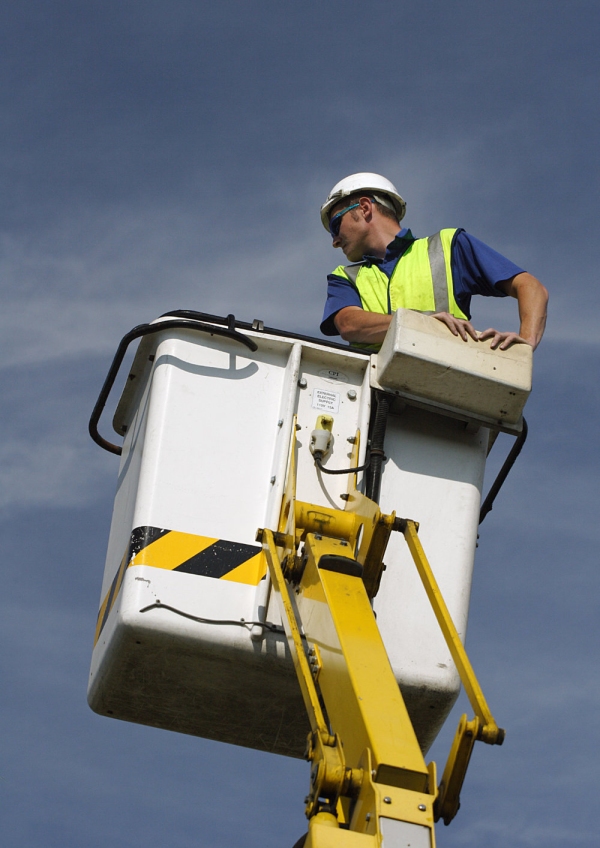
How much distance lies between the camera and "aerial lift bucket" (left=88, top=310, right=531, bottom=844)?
16.5ft

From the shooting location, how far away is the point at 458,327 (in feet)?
18.1

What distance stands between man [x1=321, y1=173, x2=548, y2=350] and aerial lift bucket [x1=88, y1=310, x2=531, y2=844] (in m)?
0.39

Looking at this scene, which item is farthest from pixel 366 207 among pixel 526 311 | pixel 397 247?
pixel 526 311

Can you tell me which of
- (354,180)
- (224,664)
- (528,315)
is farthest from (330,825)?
(354,180)

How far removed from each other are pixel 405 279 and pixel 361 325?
16.5 inches

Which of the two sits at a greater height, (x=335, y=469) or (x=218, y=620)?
(x=335, y=469)

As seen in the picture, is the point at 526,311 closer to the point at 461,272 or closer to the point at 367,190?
the point at 461,272

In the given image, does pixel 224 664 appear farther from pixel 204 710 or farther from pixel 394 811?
pixel 394 811

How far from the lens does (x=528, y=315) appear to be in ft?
19.3

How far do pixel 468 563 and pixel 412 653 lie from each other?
19.6 inches

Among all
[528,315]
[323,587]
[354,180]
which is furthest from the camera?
[354,180]

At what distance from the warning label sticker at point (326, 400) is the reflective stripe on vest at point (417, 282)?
86 centimetres

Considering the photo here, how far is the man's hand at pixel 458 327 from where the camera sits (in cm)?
550

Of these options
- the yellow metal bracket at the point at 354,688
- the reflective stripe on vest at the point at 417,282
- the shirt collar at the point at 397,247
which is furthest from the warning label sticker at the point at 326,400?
the shirt collar at the point at 397,247
